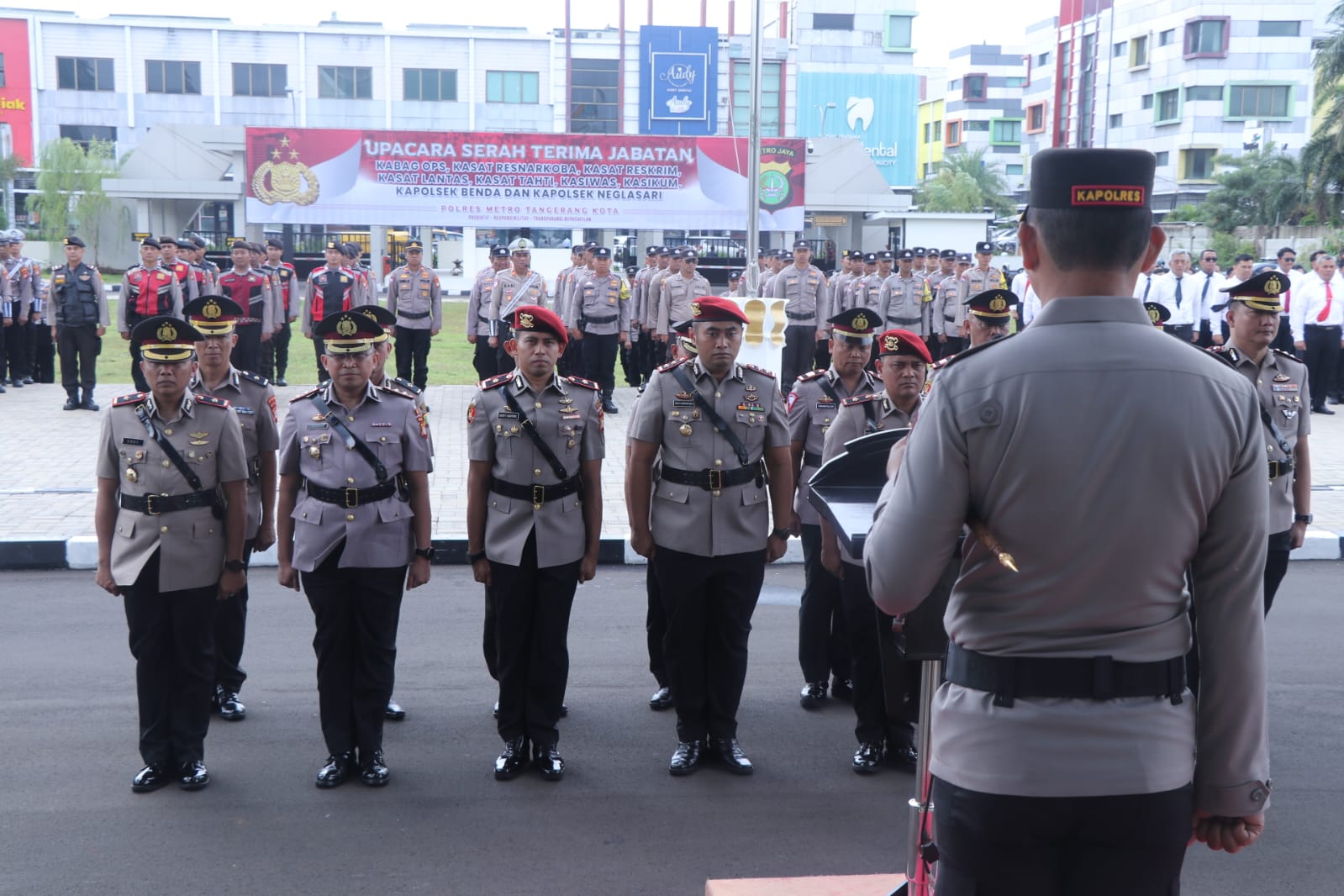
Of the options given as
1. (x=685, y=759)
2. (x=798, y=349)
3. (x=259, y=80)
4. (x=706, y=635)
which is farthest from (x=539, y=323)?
(x=259, y=80)

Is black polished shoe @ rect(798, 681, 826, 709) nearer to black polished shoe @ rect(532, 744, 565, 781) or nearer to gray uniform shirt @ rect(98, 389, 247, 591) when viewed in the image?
black polished shoe @ rect(532, 744, 565, 781)

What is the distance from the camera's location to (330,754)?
15.6 feet

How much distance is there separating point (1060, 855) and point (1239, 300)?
4319 millimetres

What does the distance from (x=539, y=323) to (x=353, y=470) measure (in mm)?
928

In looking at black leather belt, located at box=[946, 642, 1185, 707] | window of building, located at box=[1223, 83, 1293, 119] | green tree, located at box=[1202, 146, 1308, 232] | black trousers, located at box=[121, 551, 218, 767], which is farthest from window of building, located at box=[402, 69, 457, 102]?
black leather belt, located at box=[946, 642, 1185, 707]

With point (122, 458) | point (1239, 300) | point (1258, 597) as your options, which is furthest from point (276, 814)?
point (1239, 300)

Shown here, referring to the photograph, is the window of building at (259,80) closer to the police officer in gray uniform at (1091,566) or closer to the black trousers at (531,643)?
the black trousers at (531,643)

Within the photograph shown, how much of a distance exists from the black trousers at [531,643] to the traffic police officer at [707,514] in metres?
0.42

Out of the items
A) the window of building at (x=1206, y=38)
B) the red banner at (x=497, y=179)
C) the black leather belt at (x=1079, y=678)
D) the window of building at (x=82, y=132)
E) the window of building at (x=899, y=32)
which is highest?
the window of building at (x=899, y=32)

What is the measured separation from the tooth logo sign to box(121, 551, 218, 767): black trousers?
7499cm

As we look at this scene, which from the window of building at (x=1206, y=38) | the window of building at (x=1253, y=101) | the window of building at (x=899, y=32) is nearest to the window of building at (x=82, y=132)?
the window of building at (x=899, y=32)

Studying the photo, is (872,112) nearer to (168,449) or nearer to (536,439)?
(536,439)

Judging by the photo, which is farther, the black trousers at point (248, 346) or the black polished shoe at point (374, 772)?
the black trousers at point (248, 346)

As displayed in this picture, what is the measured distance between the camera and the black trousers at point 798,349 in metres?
16.8
